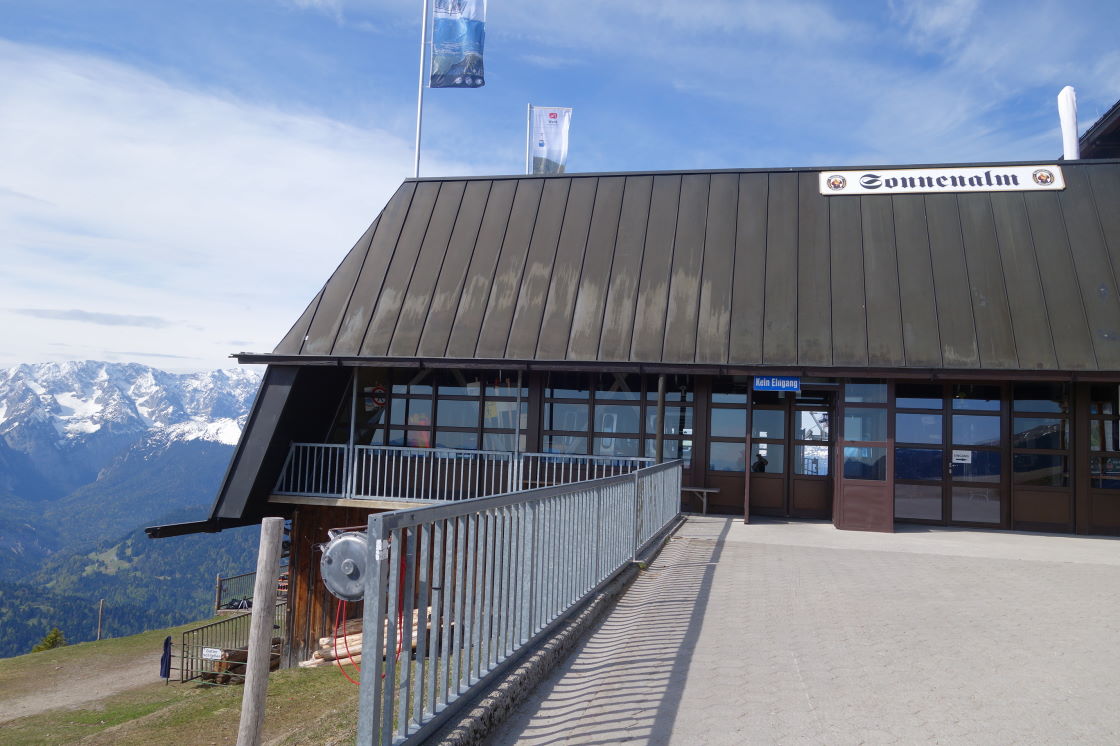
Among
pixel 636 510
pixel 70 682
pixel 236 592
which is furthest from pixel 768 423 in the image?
pixel 236 592

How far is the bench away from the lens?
15016 millimetres

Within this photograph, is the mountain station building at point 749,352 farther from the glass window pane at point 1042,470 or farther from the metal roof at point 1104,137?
the metal roof at point 1104,137

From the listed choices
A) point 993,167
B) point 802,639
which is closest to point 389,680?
point 802,639

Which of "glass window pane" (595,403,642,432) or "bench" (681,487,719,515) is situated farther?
"glass window pane" (595,403,642,432)

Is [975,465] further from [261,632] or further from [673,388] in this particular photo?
[261,632]

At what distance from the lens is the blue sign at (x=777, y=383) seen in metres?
14.0

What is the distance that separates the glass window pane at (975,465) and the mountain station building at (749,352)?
0.04 metres

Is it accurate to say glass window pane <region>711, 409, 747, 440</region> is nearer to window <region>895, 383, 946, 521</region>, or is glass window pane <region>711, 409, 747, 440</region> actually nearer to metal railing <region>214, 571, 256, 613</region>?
window <region>895, 383, 946, 521</region>

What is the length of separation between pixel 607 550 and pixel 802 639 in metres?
2.07

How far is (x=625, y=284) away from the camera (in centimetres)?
1581

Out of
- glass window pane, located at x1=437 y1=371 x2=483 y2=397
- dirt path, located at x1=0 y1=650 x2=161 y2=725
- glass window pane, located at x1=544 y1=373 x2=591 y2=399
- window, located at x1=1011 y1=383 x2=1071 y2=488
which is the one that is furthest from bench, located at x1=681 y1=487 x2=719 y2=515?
dirt path, located at x1=0 y1=650 x2=161 y2=725

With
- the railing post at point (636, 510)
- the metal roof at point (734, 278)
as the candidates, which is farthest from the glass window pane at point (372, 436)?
the railing post at point (636, 510)

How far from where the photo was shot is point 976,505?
1481cm

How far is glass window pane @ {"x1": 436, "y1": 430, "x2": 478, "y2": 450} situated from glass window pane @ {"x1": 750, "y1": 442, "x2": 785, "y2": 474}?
5.51 metres
